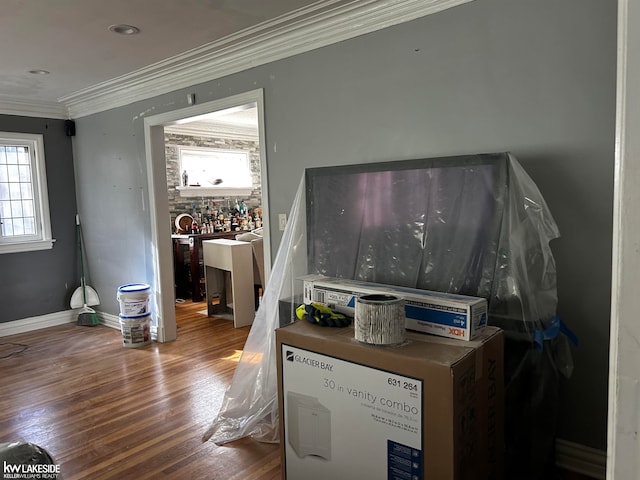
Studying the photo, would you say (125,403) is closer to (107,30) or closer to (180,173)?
(107,30)

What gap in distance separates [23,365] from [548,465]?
12.5 ft

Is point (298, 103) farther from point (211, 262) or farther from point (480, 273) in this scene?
point (211, 262)

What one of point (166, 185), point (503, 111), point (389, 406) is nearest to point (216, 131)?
point (166, 185)

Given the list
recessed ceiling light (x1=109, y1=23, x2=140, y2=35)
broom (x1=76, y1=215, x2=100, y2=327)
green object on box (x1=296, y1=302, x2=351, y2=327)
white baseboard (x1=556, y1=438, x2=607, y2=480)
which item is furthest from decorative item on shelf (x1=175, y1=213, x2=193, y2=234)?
white baseboard (x1=556, y1=438, x2=607, y2=480)

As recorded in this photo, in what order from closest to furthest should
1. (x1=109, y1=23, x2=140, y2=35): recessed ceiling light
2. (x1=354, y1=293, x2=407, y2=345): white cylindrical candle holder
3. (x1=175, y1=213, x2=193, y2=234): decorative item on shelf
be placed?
(x1=354, y1=293, x2=407, y2=345): white cylindrical candle holder, (x1=109, y1=23, x2=140, y2=35): recessed ceiling light, (x1=175, y1=213, x2=193, y2=234): decorative item on shelf

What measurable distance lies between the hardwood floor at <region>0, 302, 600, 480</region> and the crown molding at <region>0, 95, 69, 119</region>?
2.24 metres

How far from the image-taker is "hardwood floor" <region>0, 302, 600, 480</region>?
2285 millimetres

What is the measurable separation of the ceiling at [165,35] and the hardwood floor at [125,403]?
2.23 meters

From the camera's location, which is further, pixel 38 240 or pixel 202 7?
pixel 38 240

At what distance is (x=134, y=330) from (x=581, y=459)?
11.4 feet

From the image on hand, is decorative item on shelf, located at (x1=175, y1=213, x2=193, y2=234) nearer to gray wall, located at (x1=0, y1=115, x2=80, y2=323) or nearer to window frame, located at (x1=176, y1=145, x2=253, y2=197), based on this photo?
window frame, located at (x1=176, y1=145, x2=253, y2=197)

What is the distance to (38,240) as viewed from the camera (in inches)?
191

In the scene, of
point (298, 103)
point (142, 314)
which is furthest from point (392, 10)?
point (142, 314)

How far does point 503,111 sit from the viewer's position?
2.15 m
